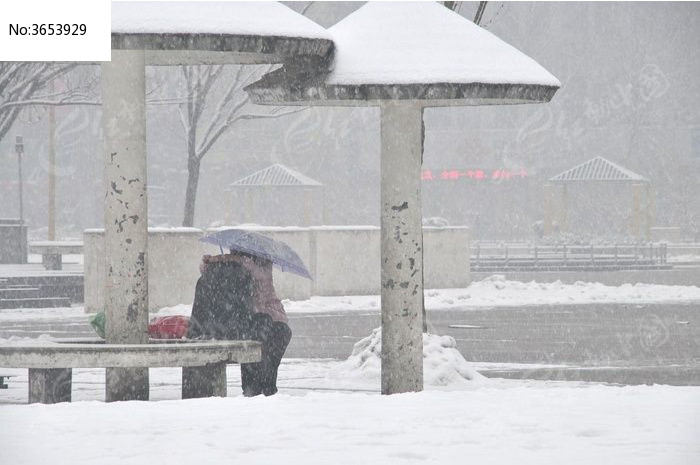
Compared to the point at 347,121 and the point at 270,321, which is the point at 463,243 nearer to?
the point at 270,321

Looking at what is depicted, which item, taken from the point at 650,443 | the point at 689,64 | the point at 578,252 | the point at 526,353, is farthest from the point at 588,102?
the point at 650,443

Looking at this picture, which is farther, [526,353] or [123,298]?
[526,353]

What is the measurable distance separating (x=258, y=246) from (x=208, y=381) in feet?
3.89

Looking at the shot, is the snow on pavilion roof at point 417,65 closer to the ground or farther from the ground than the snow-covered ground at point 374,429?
farther from the ground

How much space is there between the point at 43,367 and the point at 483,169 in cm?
5544

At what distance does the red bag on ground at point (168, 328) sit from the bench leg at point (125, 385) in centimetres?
82

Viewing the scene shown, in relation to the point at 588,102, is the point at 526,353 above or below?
below

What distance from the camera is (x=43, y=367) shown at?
33.3 feet

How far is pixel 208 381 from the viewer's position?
1069cm

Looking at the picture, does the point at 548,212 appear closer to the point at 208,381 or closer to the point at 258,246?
the point at 258,246

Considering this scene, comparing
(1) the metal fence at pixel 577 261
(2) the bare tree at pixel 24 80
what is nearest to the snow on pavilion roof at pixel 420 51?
(2) the bare tree at pixel 24 80

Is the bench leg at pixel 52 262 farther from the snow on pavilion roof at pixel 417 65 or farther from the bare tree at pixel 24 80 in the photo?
the snow on pavilion roof at pixel 417 65

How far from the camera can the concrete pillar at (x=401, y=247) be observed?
1087 cm

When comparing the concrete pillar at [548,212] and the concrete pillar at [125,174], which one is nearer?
the concrete pillar at [125,174]
